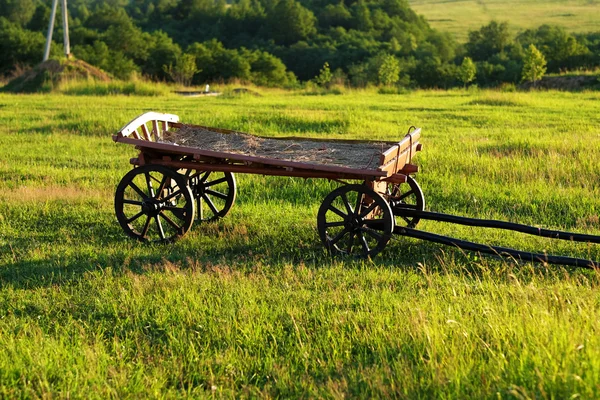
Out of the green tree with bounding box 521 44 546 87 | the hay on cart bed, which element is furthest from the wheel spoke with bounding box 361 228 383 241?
the green tree with bounding box 521 44 546 87

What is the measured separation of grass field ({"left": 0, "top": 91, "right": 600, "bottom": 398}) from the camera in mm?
4039

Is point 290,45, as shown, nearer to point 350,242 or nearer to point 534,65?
point 534,65

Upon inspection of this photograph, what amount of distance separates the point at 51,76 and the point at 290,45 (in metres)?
39.8

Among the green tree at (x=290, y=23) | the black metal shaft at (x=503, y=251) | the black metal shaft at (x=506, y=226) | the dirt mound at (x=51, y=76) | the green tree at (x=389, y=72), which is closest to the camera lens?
the black metal shaft at (x=503, y=251)

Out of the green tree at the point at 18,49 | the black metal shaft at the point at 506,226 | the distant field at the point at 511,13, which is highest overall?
the distant field at the point at 511,13

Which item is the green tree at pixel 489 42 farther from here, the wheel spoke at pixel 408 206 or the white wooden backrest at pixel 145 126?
the wheel spoke at pixel 408 206

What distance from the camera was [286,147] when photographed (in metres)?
8.12

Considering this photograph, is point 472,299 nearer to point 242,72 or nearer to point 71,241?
point 71,241

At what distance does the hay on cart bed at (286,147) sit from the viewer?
24.4ft

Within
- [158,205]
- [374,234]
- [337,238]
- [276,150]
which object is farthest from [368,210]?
[158,205]

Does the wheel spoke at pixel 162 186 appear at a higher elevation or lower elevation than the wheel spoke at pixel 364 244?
higher

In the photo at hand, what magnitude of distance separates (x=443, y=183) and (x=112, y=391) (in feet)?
21.5

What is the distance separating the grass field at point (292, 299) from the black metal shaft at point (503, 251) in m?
0.11

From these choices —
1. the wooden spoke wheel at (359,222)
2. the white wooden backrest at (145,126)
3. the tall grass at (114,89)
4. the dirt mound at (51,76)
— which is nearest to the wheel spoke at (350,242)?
the wooden spoke wheel at (359,222)
